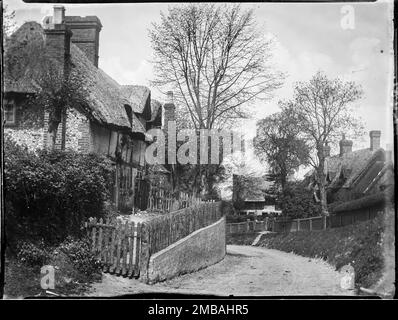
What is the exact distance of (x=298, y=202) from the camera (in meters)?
8.45

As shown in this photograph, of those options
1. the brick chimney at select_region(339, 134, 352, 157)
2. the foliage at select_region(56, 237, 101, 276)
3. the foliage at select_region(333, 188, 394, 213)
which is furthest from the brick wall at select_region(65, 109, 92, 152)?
the foliage at select_region(333, 188, 394, 213)

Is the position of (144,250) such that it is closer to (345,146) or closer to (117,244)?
(117,244)

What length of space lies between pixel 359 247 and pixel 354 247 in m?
0.15

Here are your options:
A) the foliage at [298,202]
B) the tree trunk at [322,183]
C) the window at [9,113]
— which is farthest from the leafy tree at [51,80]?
the tree trunk at [322,183]

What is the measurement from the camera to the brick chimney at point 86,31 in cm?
709

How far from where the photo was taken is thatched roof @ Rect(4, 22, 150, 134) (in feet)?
23.2

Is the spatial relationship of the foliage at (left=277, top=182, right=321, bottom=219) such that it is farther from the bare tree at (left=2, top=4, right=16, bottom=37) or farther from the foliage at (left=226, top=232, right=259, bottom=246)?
the bare tree at (left=2, top=4, right=16, bottom=37)

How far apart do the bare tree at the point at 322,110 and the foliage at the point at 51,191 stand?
10.1ft

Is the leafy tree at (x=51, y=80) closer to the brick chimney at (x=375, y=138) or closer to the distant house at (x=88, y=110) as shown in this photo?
the distant house at (x=88, y=110)

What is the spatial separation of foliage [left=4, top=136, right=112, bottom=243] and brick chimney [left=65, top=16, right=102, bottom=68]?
4.92 ft

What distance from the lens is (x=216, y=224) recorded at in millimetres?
9328

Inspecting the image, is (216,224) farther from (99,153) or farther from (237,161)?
(99,153)
